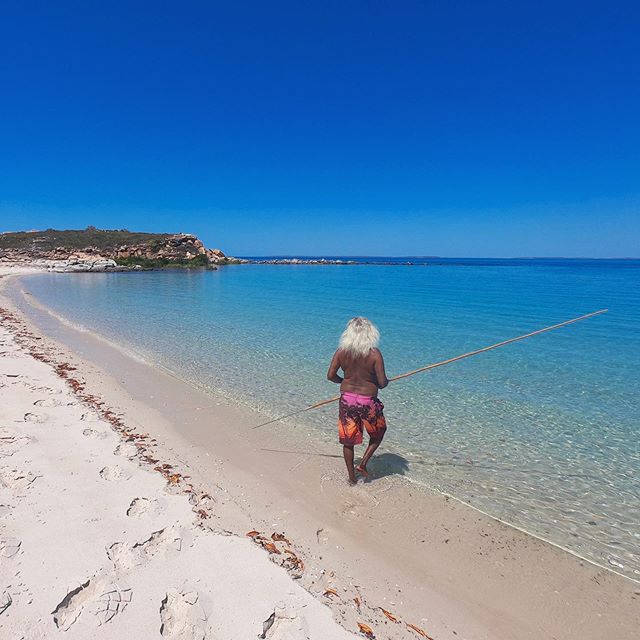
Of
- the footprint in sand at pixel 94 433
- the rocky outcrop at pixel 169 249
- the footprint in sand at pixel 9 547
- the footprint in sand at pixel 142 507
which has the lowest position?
the footprint in sand at pixel 94 433

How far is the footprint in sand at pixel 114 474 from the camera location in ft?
14.8

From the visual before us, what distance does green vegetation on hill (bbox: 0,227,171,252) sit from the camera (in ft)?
255

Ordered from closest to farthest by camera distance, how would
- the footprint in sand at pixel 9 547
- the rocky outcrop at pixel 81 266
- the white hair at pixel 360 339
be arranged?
the footprint in sand at pixel 9 547, the white hair at pixel 360 339, the rocky outcrop at pixel 81 266

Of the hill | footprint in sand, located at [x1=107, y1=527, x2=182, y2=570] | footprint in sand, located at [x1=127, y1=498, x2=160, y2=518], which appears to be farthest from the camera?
the hill

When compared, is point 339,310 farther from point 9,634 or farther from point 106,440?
point 9,634

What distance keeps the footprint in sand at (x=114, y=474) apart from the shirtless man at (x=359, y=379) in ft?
8.56

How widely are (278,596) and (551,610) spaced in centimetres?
234

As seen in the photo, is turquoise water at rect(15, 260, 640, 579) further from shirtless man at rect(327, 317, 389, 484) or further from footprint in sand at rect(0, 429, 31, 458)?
footprint in sand at rect(0, 429, 31, 458)

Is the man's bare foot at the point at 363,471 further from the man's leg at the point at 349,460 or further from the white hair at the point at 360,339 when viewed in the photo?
the white hair at the point at 360,339

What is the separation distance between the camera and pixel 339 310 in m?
23.0

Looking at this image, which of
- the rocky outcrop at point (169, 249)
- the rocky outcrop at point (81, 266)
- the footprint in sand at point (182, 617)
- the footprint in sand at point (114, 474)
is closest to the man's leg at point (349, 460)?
the footprint in sand at point (182, 617)

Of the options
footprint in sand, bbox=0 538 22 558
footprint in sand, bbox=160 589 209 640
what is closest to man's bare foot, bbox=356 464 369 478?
footprint in sand, bbox=160 589 209 640

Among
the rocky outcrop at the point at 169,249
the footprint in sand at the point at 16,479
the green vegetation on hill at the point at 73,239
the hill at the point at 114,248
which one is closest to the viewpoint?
the footprint in sand at the point at 16,479

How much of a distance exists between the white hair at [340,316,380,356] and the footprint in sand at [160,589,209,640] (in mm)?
2665
